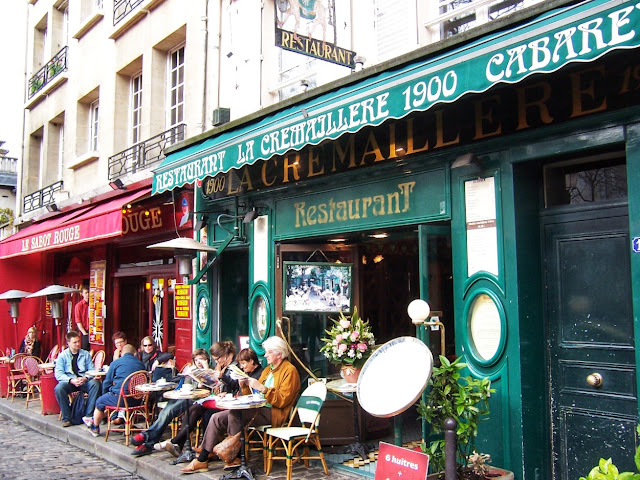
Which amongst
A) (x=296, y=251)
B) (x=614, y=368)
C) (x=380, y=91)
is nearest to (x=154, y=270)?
(x=296, y=251)

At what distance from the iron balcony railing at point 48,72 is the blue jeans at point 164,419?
1075 centimetres

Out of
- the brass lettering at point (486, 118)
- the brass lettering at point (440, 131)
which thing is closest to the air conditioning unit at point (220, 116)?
the brass lettering at point (440, 131)

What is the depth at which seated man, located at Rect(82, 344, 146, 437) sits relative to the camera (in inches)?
315

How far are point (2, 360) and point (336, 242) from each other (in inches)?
318

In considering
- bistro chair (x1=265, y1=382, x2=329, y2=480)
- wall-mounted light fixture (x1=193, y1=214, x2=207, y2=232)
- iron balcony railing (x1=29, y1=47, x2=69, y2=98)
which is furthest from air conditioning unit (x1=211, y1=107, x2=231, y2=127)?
iron balcony railing (x1=29, y1=47, x2=69, y2=98)

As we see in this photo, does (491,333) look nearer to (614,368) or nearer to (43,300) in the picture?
(614,368)

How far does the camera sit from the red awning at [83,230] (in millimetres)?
9664

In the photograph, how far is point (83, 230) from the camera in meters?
10.3

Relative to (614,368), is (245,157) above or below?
above

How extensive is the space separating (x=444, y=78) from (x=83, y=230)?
7490 millimetres

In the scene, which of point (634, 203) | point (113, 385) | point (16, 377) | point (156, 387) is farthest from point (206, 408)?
point (16, 377)

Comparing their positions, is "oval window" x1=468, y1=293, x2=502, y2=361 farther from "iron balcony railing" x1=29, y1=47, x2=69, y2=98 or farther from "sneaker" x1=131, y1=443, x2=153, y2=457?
"iron balcony railing" x1=29, y1=47, x2=69, y2=98

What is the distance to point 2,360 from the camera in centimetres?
1216

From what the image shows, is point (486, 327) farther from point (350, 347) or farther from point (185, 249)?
point (185, 249)
